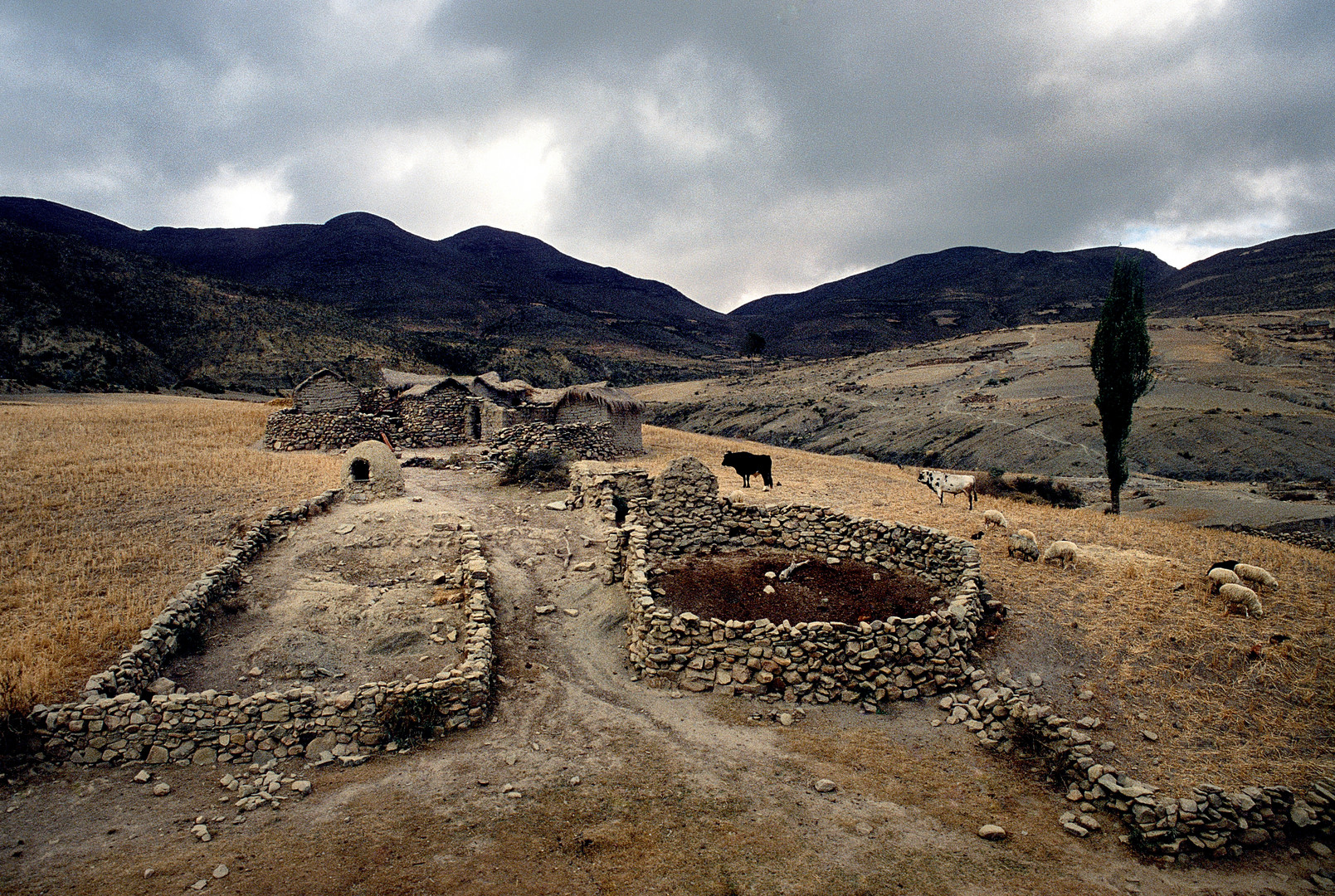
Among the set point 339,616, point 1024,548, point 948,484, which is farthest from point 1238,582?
point 339,616

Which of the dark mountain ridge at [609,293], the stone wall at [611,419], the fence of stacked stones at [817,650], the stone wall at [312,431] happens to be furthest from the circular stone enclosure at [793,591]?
the dark mountain ridge at [609,293]

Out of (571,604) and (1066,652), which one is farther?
(571,604)

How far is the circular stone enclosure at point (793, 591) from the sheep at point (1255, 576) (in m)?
4.68

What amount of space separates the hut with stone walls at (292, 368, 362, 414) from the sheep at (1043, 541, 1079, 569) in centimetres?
2544

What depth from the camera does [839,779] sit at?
286 inches

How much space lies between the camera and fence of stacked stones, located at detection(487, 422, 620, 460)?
20.6 m

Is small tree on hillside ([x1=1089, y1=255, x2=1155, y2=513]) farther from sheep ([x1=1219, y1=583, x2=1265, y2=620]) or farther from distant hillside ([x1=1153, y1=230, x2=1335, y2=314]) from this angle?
distant hillside ([x1=1153, y1=230, x2=1335, y2=314])

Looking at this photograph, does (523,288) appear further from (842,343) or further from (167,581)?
(167,581)

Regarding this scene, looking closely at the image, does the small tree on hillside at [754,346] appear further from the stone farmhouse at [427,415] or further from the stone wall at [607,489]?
the stone wall at [607,489]

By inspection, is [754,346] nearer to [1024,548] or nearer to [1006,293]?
[1006,293]

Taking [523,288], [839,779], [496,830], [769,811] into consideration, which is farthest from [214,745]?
[523,288]

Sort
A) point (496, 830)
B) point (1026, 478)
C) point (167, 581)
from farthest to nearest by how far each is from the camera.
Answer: point (1026, 478)
point (167, 581)
point (496, 830)

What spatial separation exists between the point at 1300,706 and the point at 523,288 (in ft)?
466

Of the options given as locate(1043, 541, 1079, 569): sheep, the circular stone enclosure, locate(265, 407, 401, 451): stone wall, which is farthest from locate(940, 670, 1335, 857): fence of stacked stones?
locate(265, 407, 401, 451): stone wall
